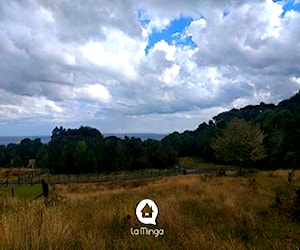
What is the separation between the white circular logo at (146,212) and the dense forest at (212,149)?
3551 cm

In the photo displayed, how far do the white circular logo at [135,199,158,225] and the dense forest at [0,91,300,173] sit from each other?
3551 centimetres

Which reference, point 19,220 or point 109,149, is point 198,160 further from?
point 19,220

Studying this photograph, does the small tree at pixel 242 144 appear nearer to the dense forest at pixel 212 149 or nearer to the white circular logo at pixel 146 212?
the dense forest at pixel 212 149

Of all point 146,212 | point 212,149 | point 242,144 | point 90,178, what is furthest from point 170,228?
point 212,149

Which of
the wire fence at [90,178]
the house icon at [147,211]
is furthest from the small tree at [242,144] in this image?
the house icon at [147,211]

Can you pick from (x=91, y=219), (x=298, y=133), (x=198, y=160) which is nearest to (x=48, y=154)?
(x=198, y=160)

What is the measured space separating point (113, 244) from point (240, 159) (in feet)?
123

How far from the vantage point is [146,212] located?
7434mm

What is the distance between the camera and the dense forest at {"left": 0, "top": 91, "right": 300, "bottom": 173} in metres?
42.3

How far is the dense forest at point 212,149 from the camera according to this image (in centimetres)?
4231

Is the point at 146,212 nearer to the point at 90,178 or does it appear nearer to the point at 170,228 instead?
the point at 170,228

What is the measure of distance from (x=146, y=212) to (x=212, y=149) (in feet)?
262

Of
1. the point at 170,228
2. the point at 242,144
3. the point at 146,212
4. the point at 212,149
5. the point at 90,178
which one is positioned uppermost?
the point at 212,149

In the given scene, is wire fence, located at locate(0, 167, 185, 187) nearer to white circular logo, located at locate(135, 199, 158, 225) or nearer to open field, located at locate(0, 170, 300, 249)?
open field, located at locate(0, 170, 300, 249)
